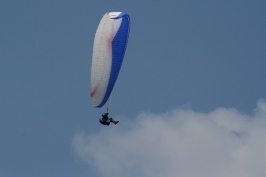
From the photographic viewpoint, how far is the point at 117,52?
6988 centimetres

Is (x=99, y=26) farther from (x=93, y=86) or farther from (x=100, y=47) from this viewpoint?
(x=93, y=86)

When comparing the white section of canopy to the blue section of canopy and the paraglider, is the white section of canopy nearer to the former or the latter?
the paraglider

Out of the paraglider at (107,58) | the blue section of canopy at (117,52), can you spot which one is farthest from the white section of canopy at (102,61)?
the blue section of canopy at (117,52)

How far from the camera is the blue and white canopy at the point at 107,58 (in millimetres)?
69750

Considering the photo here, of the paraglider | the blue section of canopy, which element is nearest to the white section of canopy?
the paraglider

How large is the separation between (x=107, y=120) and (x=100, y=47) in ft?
27.9

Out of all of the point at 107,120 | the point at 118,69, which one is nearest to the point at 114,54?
the point at 118,69

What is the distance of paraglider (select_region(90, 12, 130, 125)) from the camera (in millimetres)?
69750

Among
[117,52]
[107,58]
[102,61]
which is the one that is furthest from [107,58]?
[117,52]

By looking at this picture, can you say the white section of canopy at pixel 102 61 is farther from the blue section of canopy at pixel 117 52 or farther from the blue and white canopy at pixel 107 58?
the blue section of canopy at pixel 117 52

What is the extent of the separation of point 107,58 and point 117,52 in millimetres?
1339

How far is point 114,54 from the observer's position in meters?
69.9

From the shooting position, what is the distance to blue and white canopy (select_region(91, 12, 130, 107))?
69.8 m

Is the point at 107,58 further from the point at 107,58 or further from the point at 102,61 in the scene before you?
the point at 102,61
